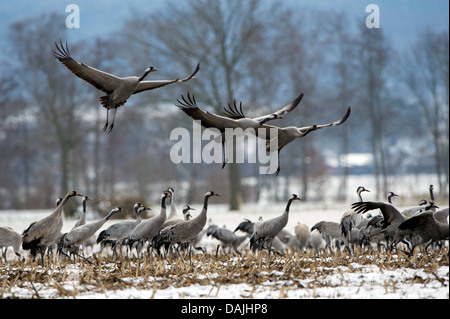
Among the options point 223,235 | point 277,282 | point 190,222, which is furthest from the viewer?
point 223,235

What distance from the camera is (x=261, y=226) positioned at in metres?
7.54

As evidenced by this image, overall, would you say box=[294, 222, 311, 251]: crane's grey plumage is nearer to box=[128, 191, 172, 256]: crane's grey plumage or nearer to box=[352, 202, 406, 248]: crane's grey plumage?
box=[352, 202, 406, 248]: crane's grey plumage

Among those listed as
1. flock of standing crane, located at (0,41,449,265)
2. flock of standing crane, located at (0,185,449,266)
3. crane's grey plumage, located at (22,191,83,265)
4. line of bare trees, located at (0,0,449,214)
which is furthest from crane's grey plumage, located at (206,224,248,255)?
line of bare trees, located at (0,0,449,214)

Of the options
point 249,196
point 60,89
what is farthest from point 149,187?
point 60,89

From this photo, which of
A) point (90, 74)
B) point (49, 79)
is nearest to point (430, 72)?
point (49, 79)

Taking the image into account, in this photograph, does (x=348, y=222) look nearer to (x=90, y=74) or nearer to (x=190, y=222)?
(x=190, y=222)

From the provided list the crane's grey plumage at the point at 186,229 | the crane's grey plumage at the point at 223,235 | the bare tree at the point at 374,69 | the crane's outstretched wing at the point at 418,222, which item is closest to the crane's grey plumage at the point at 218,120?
the crane's grey plumage at the point at 186,229

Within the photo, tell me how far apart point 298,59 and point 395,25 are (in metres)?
6.07

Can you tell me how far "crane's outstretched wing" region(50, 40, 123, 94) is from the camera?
23.0 ft

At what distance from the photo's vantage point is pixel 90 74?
7.19 m

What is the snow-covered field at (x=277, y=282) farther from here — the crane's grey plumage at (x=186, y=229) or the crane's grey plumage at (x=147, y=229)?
the crane's grey plumage at (x=147, y=229)

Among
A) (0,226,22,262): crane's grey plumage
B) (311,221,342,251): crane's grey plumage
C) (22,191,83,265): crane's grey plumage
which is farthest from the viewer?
(311,221,342,251): crane's grey plumage

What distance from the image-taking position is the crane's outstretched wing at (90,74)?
7.01 m

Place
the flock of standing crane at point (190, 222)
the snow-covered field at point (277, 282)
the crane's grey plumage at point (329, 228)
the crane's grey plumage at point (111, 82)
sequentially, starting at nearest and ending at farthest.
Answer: the snow-covered field at point (277, 282) < the flock of standing crane at point (190, 222) < the crane's grey plumage at point (111, 82) < the crane's grey plumage at point (329, 228)
